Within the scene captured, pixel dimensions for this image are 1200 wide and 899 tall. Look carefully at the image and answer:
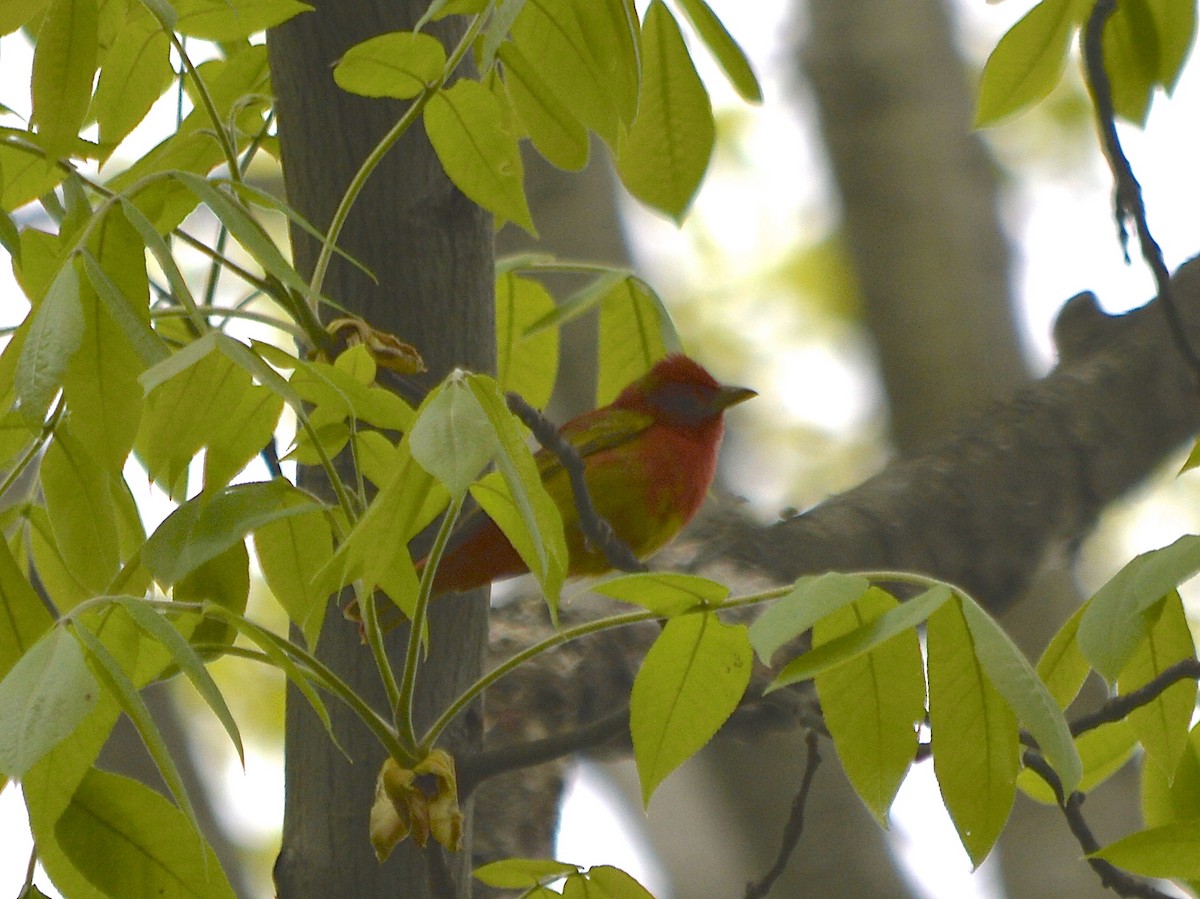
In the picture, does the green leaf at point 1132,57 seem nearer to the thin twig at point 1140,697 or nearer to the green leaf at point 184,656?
the thin twig at point 1140,697

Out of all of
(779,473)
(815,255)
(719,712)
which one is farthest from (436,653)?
(815,255)

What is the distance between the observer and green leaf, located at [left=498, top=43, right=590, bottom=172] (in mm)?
1618

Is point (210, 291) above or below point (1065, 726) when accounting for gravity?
above

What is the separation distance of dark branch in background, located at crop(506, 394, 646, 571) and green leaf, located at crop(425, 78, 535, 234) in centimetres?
26

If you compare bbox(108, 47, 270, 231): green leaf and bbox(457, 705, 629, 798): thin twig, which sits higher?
bbox(108, 47, 270, 231): green leaf

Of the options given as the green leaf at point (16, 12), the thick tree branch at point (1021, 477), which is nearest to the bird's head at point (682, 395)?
the thick tree branch at point (1021, 477)

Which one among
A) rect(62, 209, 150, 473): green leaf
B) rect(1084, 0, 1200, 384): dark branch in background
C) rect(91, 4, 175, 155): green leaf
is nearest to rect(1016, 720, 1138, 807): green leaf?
rect(1084, 0, 1200, 384): dark branch in background

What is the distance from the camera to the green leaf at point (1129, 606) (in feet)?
4.00

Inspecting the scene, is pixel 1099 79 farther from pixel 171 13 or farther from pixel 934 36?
pixel 934 36

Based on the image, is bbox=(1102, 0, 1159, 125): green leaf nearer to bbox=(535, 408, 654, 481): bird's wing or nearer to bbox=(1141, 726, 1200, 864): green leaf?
bbox=(1141, 726, 1200, 864): green leaf

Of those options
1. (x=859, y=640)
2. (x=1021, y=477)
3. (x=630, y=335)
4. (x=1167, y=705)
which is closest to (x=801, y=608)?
→ (x=859, y=640)

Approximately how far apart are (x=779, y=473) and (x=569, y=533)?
188 inches

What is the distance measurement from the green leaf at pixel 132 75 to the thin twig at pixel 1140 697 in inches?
51.4

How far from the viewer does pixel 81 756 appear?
3.79 feet
